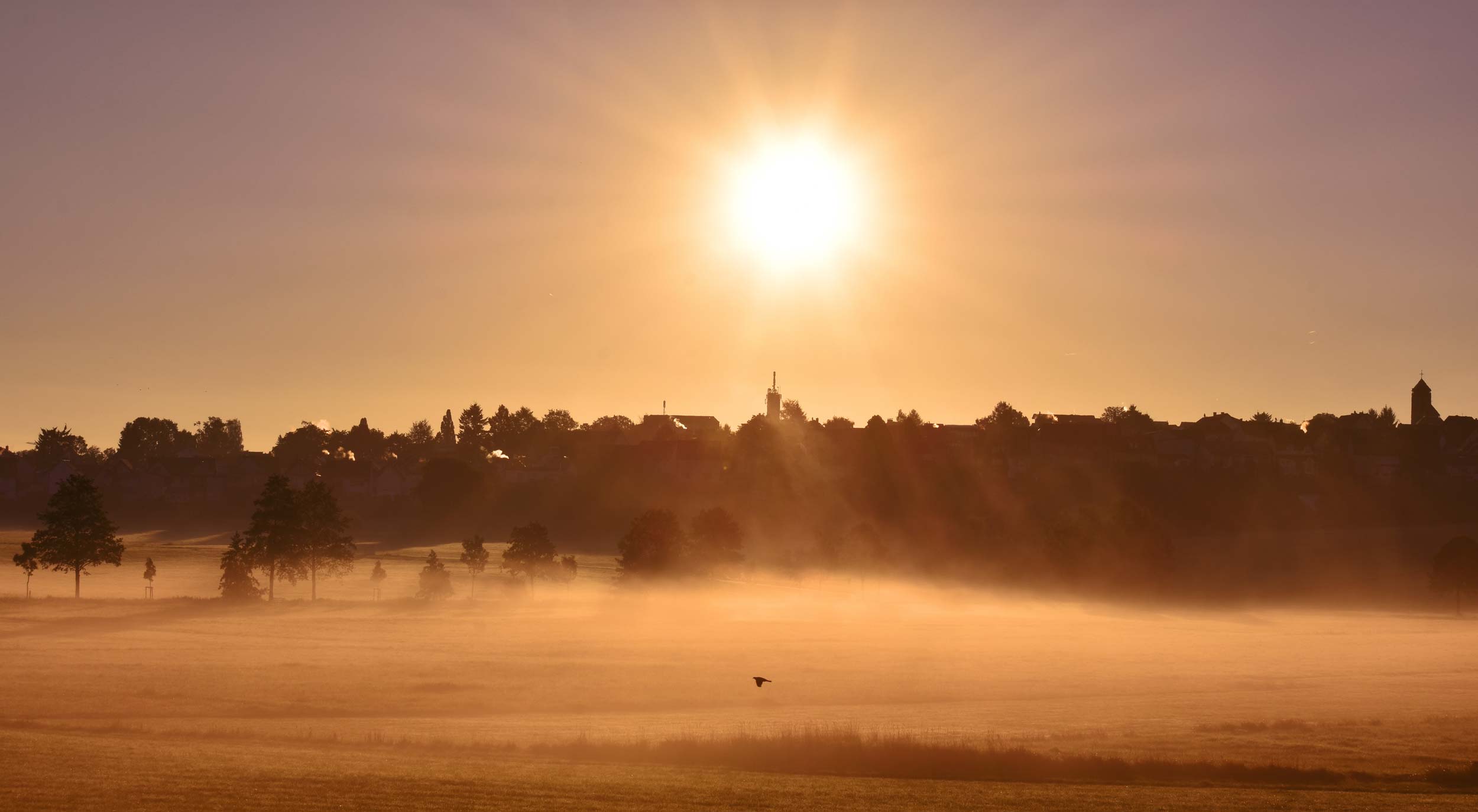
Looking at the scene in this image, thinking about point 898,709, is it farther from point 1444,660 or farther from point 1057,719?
point 1444,660

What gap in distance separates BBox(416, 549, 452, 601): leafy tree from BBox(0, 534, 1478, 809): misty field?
2582 millimetres

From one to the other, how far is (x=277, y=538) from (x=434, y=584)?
12.3 meters

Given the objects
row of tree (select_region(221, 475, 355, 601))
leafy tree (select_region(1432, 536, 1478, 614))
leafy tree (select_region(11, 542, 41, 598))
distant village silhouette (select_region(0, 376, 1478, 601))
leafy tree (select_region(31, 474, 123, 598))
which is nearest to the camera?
leafy tree (select_region(11, 542, 41, 598))

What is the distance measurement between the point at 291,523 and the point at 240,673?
4016cm

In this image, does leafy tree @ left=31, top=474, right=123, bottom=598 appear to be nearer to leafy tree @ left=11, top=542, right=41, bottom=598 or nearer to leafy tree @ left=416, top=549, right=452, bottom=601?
leafy tree @ left=11, top=542, right=41, bottom=598

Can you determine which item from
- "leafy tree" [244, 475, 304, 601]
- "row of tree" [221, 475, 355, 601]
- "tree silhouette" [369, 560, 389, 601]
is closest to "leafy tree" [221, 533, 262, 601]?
"row of tree" [221, 475, 355, 601]

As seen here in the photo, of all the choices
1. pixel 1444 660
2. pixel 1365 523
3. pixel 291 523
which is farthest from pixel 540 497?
pixel 1444 660

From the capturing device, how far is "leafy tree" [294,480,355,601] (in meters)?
87.9

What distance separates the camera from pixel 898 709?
46.7 meters

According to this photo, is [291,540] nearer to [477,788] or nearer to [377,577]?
[377,577]

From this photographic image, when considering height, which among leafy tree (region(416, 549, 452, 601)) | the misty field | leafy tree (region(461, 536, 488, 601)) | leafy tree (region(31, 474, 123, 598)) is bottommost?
the misty field

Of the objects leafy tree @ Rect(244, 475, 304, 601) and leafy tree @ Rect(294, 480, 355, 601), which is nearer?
leafy tree @ Rect(244, 475, 304, 601)

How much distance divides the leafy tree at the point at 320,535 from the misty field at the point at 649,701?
812 cm

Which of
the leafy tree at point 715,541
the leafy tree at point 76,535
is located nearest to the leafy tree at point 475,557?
the leafy tree at point 715,541
